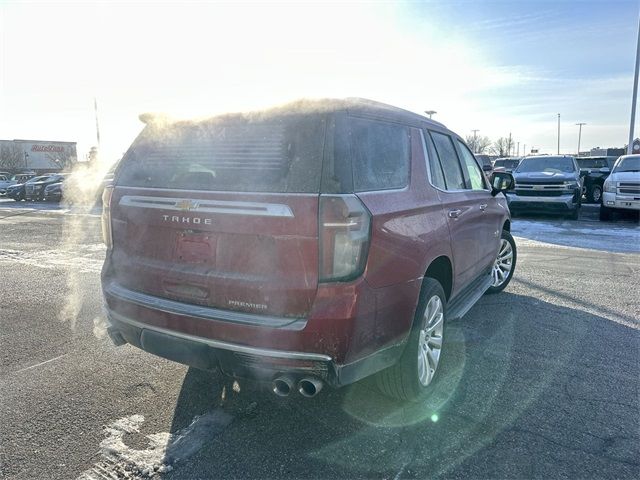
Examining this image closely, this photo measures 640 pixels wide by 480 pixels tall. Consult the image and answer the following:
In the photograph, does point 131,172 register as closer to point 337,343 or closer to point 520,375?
point 337,343

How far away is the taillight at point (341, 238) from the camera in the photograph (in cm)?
240

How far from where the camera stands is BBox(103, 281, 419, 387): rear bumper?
2.42 meters

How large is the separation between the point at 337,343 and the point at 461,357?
1.94 metres

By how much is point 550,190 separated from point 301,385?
13.9m

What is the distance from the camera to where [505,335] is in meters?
4.46

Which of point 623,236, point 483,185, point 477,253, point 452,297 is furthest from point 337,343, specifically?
point 623,236

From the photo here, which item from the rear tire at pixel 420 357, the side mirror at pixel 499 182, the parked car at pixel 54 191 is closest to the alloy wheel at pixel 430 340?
the rear tire at pixel 420 357

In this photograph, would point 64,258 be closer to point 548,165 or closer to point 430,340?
point 430,340

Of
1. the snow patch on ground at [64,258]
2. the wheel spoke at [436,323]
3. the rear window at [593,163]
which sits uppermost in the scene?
the rear window at [593,163]

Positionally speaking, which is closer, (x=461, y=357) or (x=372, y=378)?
(x=372, y=378)

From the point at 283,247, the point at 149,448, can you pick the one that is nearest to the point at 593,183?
the point at 283,247

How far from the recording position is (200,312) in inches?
105

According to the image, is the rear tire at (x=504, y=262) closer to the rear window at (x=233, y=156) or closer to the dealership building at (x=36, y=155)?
the rear window at (x=233, y=156)

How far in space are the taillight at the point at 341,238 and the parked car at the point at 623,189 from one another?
13185 millimetres
